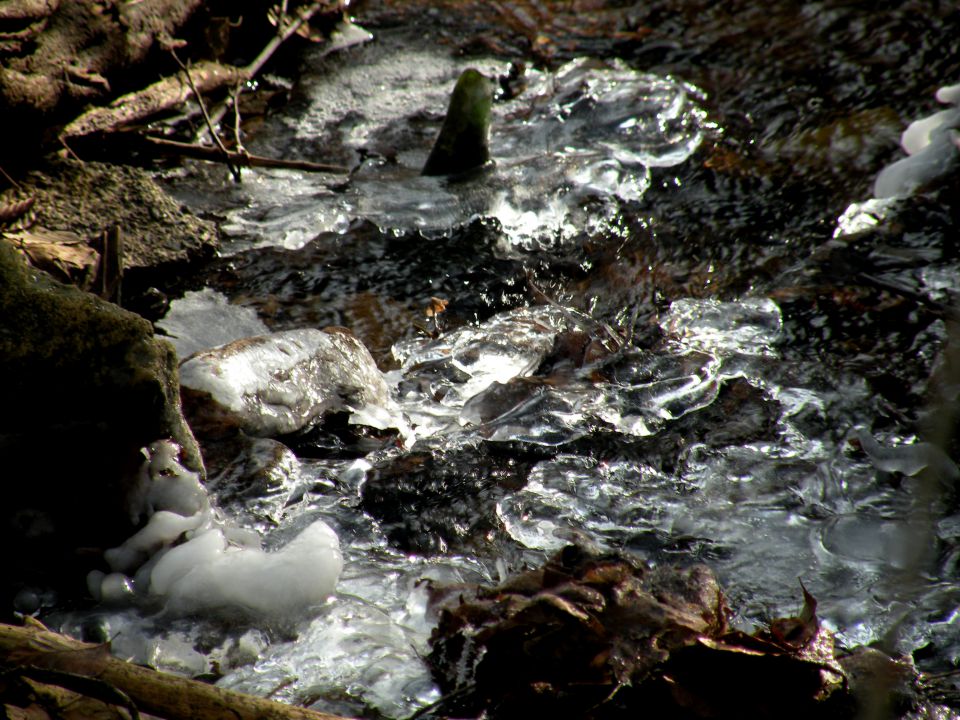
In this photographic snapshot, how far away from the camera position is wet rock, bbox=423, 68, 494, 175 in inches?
Answer: 169

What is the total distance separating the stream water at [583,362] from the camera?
2.02 metres

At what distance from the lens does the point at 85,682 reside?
1.35 meters

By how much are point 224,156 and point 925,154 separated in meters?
3.20

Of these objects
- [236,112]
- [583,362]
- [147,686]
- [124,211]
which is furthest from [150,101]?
[147,686]

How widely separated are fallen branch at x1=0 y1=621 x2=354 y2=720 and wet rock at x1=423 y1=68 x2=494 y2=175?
3.31m

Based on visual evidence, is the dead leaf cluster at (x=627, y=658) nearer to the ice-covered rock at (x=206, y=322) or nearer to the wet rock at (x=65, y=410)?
the wet rock at (x=65, y=410)

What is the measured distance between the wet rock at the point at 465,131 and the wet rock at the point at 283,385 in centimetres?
166

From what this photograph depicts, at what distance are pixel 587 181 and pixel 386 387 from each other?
5.95 feet

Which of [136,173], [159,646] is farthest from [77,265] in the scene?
[159,646]

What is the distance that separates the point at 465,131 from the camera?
4363 millimetres

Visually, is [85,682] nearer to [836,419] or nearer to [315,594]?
[315,594]

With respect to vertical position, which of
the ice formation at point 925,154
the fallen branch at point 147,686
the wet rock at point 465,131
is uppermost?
the wet rock at point 465,131

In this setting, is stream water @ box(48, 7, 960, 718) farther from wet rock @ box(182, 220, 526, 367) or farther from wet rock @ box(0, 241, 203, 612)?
wet rock @ box(0, 241, 203, 612)

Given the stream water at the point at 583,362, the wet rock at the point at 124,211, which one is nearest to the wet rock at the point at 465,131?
the stream water at the point at 583,362
